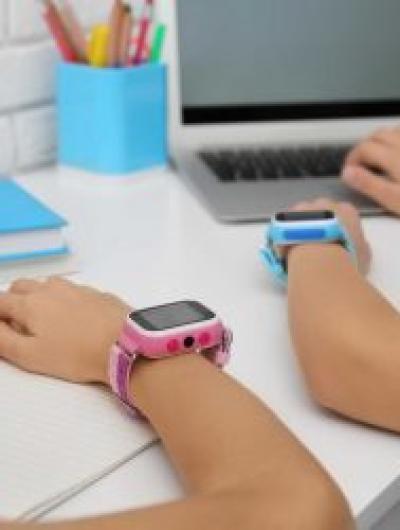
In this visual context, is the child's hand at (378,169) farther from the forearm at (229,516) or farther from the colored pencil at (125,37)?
the forearm at (229,516)

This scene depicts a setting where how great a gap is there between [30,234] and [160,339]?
0.24 meters

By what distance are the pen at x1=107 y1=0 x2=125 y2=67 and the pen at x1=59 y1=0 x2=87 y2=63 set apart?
0.03m

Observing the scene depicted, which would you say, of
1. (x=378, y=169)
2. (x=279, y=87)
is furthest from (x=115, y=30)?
(x=378, y=169)

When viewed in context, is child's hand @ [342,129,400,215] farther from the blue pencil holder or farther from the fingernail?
the blue pencil holder

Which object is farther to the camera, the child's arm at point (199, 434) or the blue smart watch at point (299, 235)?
the blue smart watch at point (299, 235)

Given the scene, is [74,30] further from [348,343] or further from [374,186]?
[348,343]

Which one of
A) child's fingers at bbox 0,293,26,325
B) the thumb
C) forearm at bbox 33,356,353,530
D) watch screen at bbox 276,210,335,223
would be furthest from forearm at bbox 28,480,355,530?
the thumb

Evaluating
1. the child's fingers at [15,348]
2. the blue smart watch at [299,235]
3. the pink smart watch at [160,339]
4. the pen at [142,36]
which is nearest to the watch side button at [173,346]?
the pink smart watch at [160,339]

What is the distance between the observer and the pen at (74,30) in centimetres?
101

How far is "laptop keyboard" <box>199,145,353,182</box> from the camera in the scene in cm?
100

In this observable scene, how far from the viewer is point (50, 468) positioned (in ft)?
1.63

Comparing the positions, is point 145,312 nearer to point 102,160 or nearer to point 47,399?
point 47,399

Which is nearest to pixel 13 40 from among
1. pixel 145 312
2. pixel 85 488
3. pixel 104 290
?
pixel 104 290

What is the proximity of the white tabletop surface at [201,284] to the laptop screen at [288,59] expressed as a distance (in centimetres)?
11
